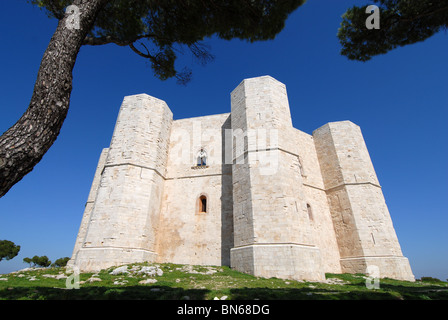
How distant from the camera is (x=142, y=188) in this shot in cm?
1060

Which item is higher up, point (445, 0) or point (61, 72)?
point (445, 0)

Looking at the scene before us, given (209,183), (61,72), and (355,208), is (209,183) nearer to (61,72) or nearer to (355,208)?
(355,208)

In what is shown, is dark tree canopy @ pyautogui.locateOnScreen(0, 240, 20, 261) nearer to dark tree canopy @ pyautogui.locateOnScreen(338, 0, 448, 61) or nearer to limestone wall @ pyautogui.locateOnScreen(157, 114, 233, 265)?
limestone wall @ pyautogui.locateOnScreen(157, 114, 233, 265)

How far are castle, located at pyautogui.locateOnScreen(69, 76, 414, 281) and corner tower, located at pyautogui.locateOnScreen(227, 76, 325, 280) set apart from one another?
42 millimetres

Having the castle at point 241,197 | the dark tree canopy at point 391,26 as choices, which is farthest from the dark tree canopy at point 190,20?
the castle at point 241,197

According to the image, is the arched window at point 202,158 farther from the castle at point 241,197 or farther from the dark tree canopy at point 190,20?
the dark tree canopy at point 190,20

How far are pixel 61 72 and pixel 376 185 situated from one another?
15.1m

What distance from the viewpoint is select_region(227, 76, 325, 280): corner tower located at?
8.27 m

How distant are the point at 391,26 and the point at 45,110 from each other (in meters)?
9.82

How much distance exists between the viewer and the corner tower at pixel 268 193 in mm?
8273

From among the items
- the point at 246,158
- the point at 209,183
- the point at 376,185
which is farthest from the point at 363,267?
the point at 209,183

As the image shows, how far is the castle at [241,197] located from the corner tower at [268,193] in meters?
0.04

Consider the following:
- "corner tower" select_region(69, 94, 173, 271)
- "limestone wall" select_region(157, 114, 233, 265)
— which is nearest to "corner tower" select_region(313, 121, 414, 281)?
"limestone wall" select_region(157, 114, 233, 265)
